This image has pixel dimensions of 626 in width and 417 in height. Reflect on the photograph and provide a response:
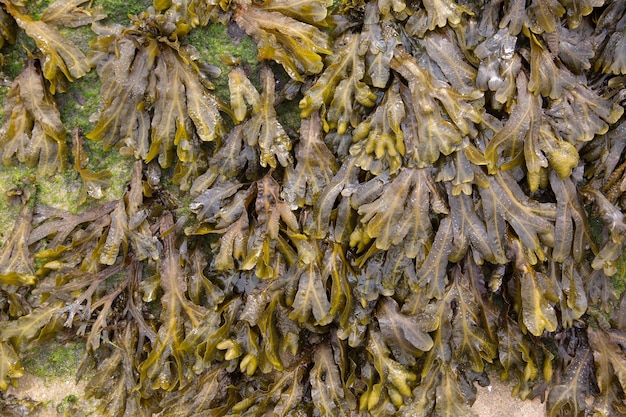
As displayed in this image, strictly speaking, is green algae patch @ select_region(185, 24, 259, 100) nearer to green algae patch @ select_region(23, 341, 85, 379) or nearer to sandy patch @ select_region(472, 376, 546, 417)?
green algae patch @ select_region(23, 341, 85, 379)

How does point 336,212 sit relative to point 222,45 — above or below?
below

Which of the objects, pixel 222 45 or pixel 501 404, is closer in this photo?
pixel 222 45

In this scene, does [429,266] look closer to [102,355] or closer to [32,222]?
[102,355]

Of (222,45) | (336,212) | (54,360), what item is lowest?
(54,360)

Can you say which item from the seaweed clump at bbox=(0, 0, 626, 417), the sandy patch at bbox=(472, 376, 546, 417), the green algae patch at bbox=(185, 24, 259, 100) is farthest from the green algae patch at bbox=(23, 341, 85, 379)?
the sandy patch at bbox=(472, 376, 546, 417)

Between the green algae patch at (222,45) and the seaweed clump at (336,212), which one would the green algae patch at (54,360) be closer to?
the seaweed clump at (336,212)

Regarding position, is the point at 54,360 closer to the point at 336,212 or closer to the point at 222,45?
the point at 336,212

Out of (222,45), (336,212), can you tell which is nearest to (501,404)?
(336,212)

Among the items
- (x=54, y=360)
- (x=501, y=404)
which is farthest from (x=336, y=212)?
(x=54, y=360)
